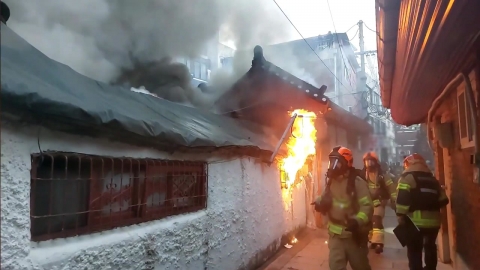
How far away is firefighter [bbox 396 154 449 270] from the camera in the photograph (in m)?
5.00

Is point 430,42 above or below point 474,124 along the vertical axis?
above

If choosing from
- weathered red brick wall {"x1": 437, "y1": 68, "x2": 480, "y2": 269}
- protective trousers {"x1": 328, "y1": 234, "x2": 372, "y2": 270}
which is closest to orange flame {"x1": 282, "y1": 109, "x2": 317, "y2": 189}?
weathered red brick wall {"x1": 437, "y1": 68, "x2": 480, "y2": 269}

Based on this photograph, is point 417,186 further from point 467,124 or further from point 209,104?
point 209,104

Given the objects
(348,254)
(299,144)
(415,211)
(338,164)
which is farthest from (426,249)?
(299,144)

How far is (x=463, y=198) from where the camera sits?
5.29 meters

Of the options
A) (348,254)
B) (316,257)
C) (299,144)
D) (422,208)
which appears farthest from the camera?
(299,144)

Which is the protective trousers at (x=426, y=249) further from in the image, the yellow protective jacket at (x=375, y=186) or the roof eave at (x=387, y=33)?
the roof eave at (x=387, y=33)

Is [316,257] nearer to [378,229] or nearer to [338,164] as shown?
[378,229]

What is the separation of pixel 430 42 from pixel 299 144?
18.3 feet

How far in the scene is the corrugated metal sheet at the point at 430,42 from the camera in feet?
8.59

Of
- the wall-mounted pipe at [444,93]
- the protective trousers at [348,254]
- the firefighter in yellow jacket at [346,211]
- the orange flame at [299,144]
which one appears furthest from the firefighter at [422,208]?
the orange flame at [299,144]

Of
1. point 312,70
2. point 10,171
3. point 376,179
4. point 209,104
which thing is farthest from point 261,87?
point 312,70

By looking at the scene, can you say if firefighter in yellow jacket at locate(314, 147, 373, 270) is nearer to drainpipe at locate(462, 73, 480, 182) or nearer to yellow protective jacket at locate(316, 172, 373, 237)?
yellow protective jacket at locate(316, 172, 373, 237)

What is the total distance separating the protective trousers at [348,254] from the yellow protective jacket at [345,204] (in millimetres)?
116
